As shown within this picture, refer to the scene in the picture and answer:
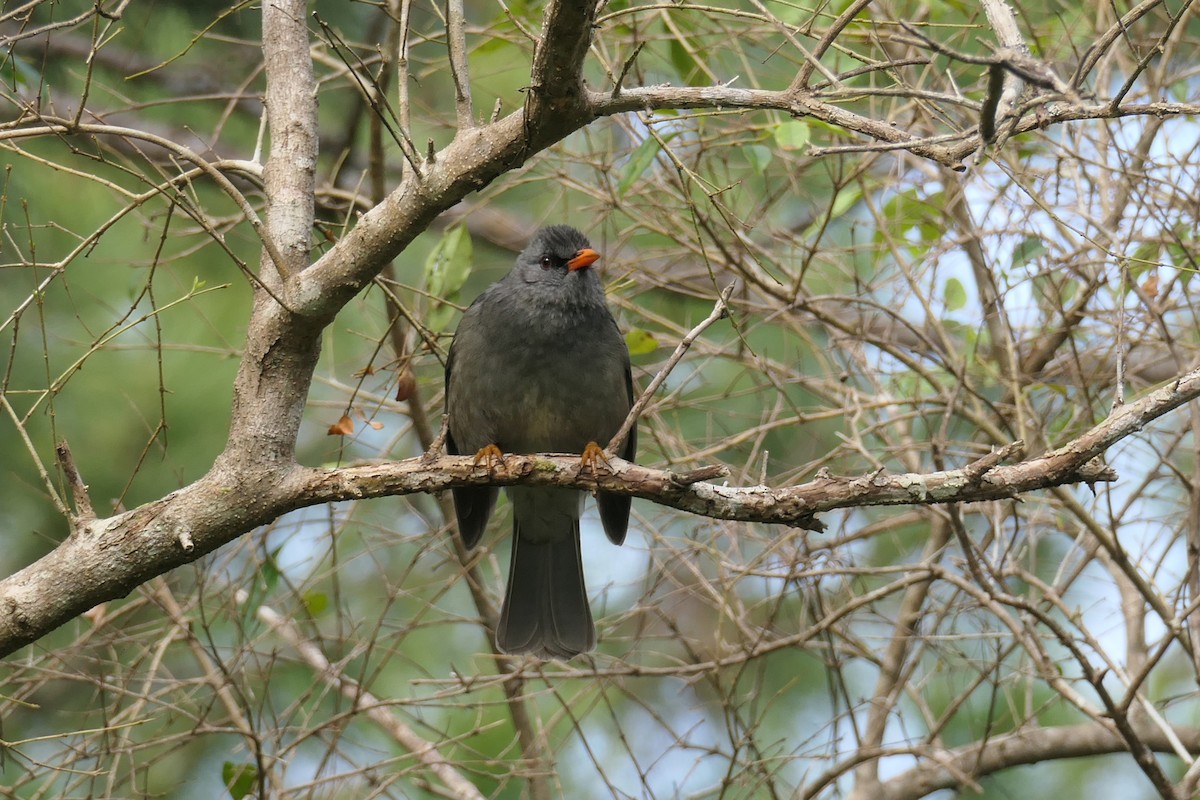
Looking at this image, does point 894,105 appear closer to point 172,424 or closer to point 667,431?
point 667,431

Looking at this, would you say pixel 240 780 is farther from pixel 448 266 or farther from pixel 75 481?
pixel 448 266

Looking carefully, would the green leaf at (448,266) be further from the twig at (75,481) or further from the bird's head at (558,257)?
the twig at (75,481)

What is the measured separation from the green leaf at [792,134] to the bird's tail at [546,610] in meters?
2.05

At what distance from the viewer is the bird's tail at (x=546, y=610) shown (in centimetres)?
479

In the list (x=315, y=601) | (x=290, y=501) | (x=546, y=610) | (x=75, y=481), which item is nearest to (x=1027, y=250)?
(x=546, y=610)

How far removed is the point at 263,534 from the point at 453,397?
0.93 metres

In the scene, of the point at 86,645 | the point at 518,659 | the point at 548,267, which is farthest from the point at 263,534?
the point at 548,267

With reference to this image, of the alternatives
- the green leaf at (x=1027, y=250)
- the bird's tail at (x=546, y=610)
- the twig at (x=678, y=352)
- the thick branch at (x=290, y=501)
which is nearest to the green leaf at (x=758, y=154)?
the green leaf at (x=1027, y=250)

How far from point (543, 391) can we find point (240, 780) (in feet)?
5.94

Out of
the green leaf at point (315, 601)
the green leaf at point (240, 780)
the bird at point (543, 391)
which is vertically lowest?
the green leaf at point (240, 780)

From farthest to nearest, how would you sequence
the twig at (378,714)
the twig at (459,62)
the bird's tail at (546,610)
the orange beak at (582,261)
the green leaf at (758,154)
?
the orange beak at (582,261) → the bird's tail at (546,610) → the twig at (378,714) → the green leaf at (758,154) → the twig at (459,62)

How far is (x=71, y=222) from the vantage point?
6.43 m

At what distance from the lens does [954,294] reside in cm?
521

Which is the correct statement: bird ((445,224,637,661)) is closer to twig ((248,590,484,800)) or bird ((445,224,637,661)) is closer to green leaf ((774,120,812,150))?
twig ((248,590,484,800))
